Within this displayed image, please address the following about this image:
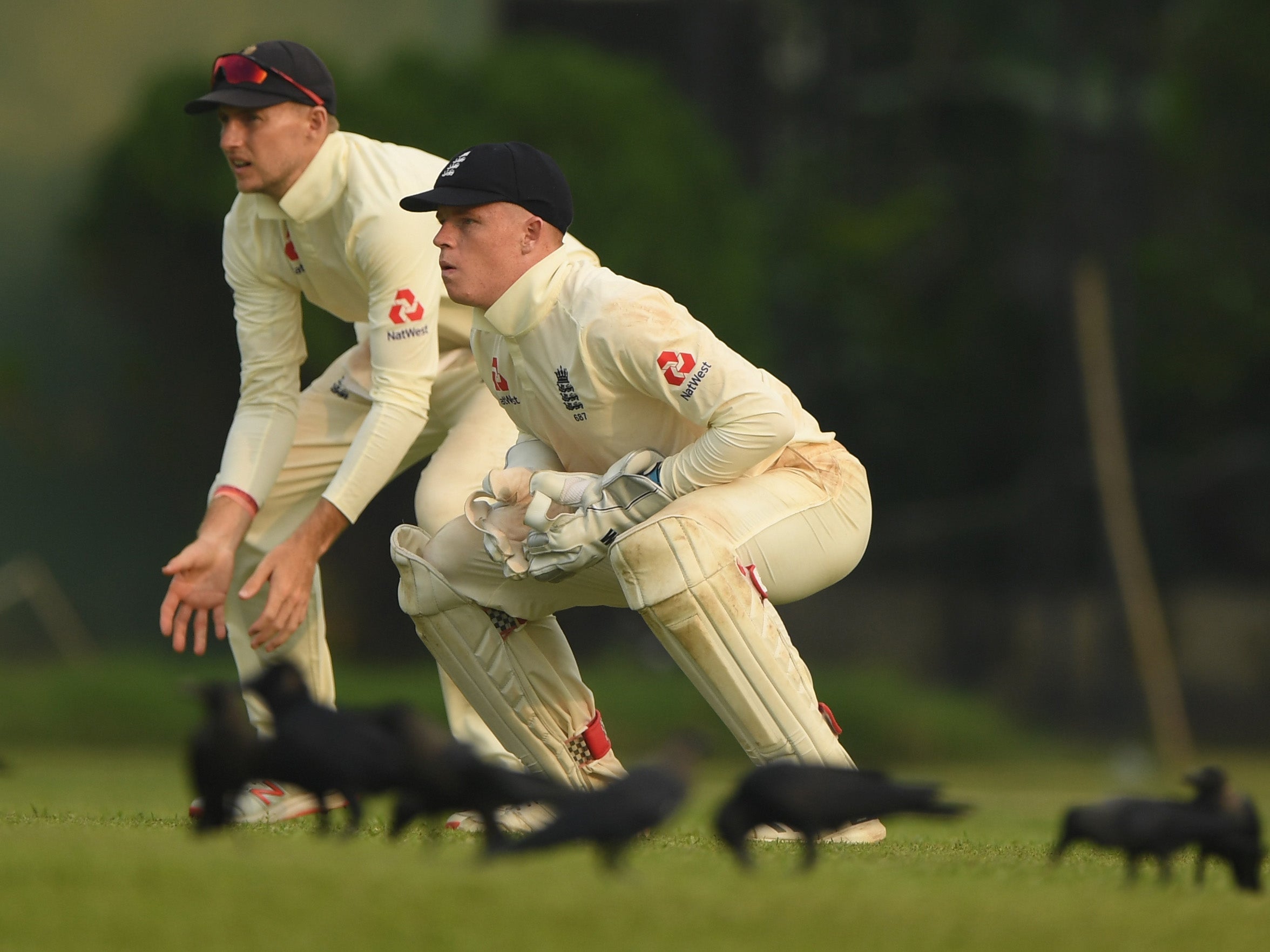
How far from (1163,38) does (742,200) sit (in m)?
6.59

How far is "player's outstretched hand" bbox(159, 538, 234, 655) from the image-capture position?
452 centimetres

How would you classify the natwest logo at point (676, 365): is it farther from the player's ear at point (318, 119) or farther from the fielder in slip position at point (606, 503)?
the player's ear at point (318, 119)

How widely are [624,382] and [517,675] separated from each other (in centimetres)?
88

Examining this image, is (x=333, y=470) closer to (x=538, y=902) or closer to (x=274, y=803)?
(x=274, y=803)

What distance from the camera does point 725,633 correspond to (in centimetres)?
401

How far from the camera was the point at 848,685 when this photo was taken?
13.4 metres

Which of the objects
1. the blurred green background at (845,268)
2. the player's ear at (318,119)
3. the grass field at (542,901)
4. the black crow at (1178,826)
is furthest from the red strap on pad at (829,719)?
the blurred green background at (845,268)

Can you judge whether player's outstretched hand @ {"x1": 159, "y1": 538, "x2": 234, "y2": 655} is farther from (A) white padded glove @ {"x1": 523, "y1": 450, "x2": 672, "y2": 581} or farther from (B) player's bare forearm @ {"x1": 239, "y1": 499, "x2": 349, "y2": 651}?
(A) white padded glove @ {"x1": 523, "y1": 450, "x2": 672, "y2": 581}

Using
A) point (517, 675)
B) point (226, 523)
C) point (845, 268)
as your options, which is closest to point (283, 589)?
point (226, 523)

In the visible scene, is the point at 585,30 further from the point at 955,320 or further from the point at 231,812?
the point at 231,812

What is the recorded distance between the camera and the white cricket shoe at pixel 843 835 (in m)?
4.20

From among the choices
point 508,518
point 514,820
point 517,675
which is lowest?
point 514,820

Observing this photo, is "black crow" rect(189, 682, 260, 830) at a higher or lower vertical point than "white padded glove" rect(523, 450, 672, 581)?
lower

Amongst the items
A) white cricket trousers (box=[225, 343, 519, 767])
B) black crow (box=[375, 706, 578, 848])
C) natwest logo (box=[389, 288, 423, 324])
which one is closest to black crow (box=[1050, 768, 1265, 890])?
black crow (box=[375, 706, 578, 848])
